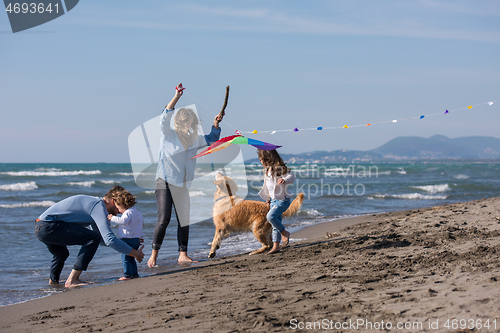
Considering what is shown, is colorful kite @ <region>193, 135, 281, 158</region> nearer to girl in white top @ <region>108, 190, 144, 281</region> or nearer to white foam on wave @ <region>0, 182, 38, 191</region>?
girl in white top @ <region>108, 190, 144, 281</region>

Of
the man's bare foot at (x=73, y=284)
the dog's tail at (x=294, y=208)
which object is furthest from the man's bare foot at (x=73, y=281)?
the dog's tail at (x=294, y=208)

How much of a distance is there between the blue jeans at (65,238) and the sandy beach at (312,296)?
1.52ft

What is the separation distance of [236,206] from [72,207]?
2.49 metres

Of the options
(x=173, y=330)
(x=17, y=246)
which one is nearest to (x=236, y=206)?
(x=173, y=330)

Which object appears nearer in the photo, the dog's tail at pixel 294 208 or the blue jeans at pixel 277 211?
the blue jeans at pixel 277 211

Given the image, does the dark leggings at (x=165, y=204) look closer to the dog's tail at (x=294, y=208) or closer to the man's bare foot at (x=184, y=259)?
the man's bare foot at (x=184, y=259)

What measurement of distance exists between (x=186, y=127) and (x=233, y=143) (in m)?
0.98

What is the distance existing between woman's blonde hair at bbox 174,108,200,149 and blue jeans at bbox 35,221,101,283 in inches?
68.4

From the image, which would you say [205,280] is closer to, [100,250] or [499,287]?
[499,287]

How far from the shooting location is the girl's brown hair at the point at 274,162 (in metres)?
6.07

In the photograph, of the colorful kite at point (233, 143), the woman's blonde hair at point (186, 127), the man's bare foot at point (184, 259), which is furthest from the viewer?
the colorful kite at point (233, 143)

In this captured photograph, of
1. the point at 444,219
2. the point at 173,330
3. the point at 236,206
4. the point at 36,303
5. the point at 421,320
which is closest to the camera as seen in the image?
the point at 421,320

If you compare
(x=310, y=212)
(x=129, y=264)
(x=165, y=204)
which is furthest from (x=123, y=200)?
(x=310, y=212)

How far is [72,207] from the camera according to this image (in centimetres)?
489
